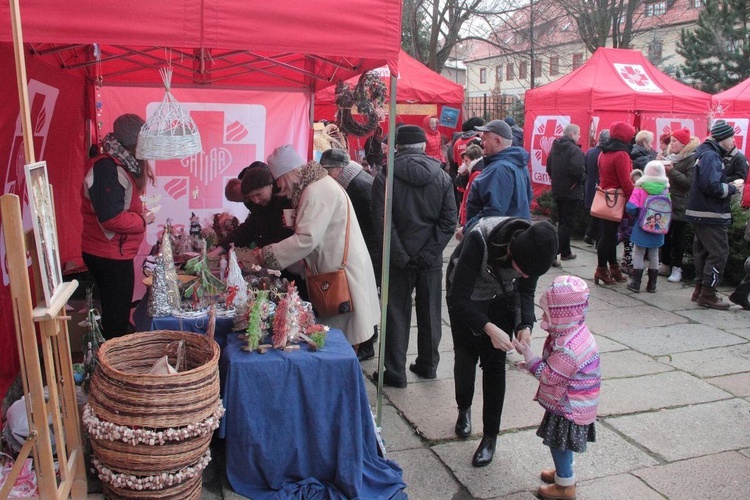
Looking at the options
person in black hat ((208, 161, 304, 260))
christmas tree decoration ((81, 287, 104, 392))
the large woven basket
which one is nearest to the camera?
the large woven basket

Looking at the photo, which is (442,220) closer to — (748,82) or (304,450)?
(304,450)

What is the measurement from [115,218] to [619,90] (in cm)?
942

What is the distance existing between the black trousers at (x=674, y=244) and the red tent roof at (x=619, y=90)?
3.55 m

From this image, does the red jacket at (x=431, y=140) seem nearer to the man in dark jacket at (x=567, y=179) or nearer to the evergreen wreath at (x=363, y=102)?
the man in dark jacket at (x=567, y=179)

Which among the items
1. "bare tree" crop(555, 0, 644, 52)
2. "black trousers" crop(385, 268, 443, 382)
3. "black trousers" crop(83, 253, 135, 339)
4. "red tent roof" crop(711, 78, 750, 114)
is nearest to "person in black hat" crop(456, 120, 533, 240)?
"black trousers" crop(385, 268, 443, 382)

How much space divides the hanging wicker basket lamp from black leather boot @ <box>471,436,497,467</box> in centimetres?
252

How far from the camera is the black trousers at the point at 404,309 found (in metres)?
4.64

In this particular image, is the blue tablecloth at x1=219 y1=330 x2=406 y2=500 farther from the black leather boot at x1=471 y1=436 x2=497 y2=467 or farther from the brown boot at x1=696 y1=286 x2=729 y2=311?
the brown boot at x1=696 y1=286 x2=729 y2=311

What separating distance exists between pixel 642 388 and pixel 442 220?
1.93m

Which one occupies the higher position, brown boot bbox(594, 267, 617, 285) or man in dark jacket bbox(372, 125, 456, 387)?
man in dark jacket bbox(372, 125, 456, 387)

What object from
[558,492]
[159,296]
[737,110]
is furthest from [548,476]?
[737,110]

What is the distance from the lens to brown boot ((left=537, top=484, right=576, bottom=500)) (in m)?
3.22

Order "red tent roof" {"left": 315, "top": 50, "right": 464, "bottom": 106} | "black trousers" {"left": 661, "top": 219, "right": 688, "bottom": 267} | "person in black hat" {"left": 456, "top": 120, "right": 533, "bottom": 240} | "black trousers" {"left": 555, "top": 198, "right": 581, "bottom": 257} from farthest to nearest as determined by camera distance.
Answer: "red tent roof" {"left": 315, "top": 50, "right": 464, "bottom": 106} → "black trousers" {"left": 555, "top": 198, "right": 581, "bottom": 257} → "black trousers" {"left": 661, "top": 219, "right": 688, "bottom": 267} → "person in black hat" {"left": 456, "top": 120, "right": 533, "bottom": 240}

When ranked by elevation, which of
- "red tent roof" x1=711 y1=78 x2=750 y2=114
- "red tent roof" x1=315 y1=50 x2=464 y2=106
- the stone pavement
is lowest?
the stone pavement
